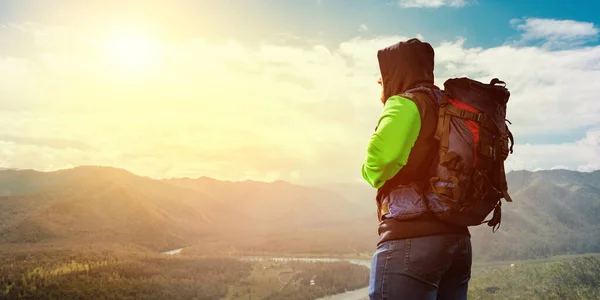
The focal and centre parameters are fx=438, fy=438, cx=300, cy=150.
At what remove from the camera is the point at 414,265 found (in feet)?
11.8

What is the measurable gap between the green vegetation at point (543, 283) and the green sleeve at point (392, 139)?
3074 inches

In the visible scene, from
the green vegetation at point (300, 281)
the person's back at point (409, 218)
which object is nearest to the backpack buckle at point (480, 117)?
the person's back at point (409, 218)

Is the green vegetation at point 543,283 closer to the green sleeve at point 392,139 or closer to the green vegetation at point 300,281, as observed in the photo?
the green vegetation at point 300,281

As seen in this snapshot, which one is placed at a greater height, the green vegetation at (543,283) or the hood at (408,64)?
the hood at (408,64)

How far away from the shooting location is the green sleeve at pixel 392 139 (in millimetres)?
3631

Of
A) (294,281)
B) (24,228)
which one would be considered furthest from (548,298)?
(24,228)

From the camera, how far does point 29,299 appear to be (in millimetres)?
82375

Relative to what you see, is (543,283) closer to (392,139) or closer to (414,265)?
(414,265)

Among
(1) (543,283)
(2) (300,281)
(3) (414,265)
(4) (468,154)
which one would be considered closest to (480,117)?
(4) (468,154)

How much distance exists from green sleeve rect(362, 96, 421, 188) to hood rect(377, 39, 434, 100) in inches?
18.5

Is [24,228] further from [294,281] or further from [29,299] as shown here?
[294,281]

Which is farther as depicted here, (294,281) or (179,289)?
(294,281)

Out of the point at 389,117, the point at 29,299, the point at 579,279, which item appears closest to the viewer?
the point at 389,117

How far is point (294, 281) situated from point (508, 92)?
124 metres
